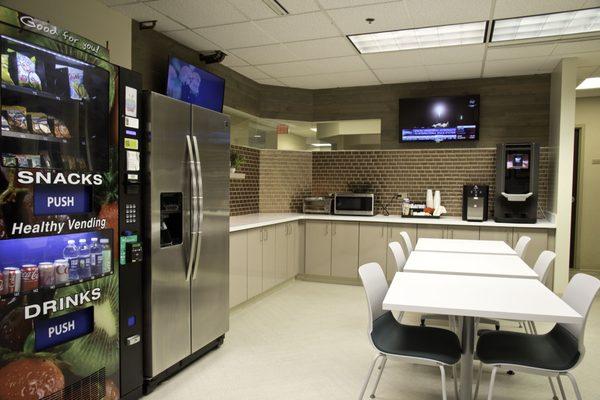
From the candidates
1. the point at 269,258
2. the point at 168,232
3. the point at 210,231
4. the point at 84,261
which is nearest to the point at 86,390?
the point at 84,261

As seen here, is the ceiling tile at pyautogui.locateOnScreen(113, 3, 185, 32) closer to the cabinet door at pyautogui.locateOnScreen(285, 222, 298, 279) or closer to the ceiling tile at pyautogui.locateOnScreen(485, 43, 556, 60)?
the cabinet door at pyautogui.locateOnScreen(285, 222, 298, 279)

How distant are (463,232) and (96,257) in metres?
4.29

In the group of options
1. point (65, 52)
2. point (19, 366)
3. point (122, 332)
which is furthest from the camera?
point (122, 332)

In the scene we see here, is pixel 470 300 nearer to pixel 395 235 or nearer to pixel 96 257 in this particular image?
pixel 96 257

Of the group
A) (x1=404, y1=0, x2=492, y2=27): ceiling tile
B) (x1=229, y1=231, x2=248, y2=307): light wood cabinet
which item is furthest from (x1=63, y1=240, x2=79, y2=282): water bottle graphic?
(x1=404, y1=0, x2=492, y2=27): ceiling tile

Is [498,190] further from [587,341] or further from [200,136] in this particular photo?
[200,136]

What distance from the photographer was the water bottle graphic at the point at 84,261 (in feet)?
7.65

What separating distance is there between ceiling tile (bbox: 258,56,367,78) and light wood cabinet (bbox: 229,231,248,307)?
6.92ft

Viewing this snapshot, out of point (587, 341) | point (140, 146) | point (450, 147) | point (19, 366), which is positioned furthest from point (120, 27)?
point (587, 341)

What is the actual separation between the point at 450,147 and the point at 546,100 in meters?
1.28

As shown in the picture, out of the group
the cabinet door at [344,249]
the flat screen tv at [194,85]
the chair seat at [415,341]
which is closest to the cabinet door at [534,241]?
the cabinet door at [344,249]

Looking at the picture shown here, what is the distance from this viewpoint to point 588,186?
263 inches

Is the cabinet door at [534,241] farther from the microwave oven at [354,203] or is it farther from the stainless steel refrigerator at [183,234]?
the stainless steel refrigerator at [183,234]

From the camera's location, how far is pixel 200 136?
331 cm
